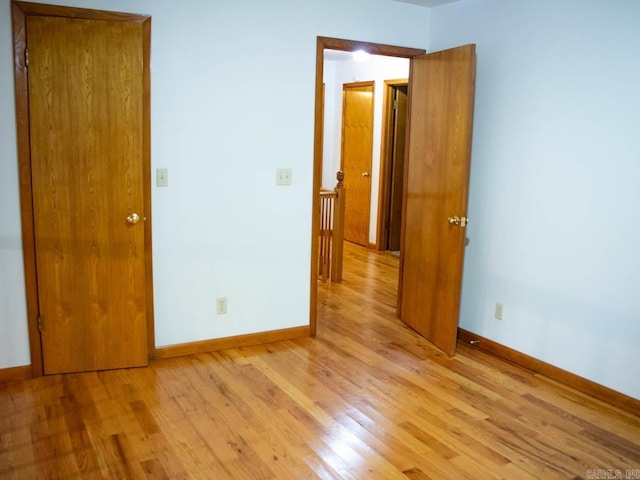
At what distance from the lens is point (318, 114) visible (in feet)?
12.3

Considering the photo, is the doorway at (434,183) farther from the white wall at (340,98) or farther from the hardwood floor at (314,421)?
the white wall at (340,98)

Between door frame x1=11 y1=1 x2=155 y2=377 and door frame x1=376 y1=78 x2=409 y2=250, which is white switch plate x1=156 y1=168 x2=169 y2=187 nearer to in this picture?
door frame x1=11 y1=1 x2=155 y2=377

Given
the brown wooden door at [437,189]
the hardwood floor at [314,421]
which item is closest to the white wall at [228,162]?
the hardwood floor at [314,421]

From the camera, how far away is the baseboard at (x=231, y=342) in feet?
11.5

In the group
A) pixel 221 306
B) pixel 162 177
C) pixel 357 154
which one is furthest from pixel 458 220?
pixel 357 154

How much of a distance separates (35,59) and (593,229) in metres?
3.07

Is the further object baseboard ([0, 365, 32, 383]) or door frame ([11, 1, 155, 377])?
baseboard ([0, 365, 32, 383])

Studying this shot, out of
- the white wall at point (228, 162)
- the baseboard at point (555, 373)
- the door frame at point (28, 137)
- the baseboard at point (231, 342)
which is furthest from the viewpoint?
the baseboard at point (231, 342)

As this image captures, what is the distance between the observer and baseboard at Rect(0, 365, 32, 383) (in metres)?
3.10

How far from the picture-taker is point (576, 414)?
9.67 feet

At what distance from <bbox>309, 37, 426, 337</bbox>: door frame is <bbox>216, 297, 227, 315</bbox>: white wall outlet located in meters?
0.62

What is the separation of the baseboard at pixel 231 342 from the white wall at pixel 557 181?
1.22 meters

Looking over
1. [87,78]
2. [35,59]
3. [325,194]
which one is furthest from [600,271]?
[35,59]

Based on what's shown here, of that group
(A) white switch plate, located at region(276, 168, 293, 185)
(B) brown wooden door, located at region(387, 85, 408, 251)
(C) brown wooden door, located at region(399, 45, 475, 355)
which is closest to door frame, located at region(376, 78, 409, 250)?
(B) brown wooden door, located at region(387, 85, 408, 251)
